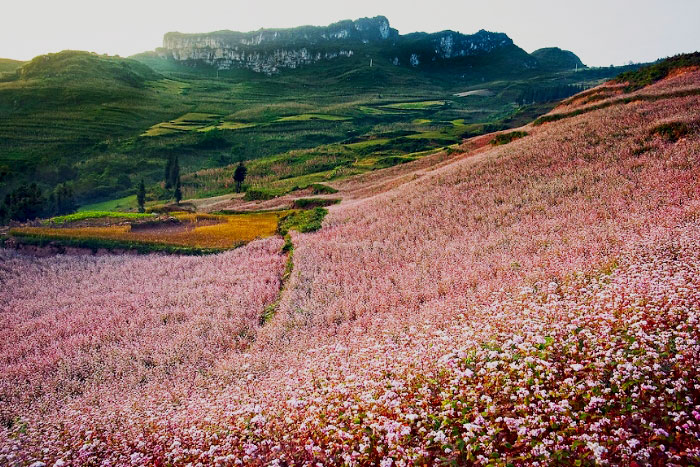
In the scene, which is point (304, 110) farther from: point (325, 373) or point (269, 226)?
point (325, 373)

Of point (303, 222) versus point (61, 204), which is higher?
point (61, 204)

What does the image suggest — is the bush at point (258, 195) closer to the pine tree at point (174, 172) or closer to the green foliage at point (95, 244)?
the pine tree at point (174, 172)

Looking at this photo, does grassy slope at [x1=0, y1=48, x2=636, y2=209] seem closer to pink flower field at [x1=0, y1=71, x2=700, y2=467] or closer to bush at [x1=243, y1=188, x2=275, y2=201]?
bush at [x1=243, y1=188, x2=275, y2=201]

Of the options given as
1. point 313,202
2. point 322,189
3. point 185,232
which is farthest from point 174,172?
point 185,232

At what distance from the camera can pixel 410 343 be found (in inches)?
408

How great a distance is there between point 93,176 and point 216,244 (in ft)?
269

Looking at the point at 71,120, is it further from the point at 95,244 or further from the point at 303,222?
the point at 303,222

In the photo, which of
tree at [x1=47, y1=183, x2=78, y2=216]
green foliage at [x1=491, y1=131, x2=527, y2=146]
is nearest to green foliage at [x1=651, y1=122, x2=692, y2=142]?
green foliage at [x1=491, y1=131, x2=527, y2=146]

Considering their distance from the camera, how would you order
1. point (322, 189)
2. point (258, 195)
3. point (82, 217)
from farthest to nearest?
point (258, 195) < point (322, 189) < point (82, 217)

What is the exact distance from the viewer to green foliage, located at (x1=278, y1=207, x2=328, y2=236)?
32125mm

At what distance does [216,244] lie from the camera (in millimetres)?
31328

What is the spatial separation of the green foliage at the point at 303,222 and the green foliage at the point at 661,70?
44689 millimetres

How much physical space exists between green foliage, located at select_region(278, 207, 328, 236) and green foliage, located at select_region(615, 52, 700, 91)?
4469 cm

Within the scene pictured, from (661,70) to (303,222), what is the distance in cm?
5152
